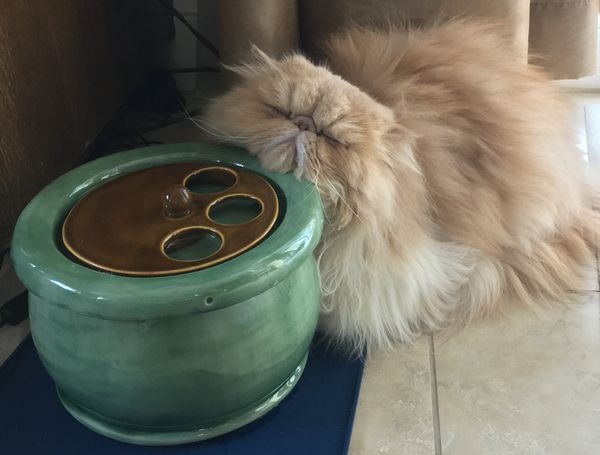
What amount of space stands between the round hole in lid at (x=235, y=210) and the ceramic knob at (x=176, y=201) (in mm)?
46

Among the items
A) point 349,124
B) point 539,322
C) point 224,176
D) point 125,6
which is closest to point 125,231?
point 224,176

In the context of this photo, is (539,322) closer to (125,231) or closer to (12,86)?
(125,231)

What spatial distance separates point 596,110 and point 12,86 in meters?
1.56

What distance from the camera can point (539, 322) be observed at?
4.27 feet

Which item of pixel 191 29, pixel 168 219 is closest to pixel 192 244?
pixel 168 219

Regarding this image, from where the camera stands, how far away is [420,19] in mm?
1468

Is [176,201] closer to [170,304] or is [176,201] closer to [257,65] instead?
[170,304]

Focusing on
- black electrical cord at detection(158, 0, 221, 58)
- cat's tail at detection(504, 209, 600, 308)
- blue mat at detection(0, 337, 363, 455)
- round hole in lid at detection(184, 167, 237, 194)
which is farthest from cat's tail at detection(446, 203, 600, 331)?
black electrical cord at detection(158, 0, 221, 58)

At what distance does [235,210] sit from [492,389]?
529 mm

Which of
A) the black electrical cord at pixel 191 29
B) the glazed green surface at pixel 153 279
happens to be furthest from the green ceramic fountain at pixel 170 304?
the black electrical cord at pixel 191 29

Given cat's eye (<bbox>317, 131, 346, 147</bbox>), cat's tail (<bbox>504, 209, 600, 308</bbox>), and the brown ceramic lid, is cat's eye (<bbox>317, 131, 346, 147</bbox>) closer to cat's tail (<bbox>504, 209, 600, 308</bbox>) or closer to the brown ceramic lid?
the brown ceramic lid

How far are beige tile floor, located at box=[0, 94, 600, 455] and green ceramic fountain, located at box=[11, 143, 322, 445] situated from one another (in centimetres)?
Result: 18

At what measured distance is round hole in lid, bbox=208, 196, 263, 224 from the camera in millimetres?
1088

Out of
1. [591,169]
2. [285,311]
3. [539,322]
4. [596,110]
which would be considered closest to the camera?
[285,311]
